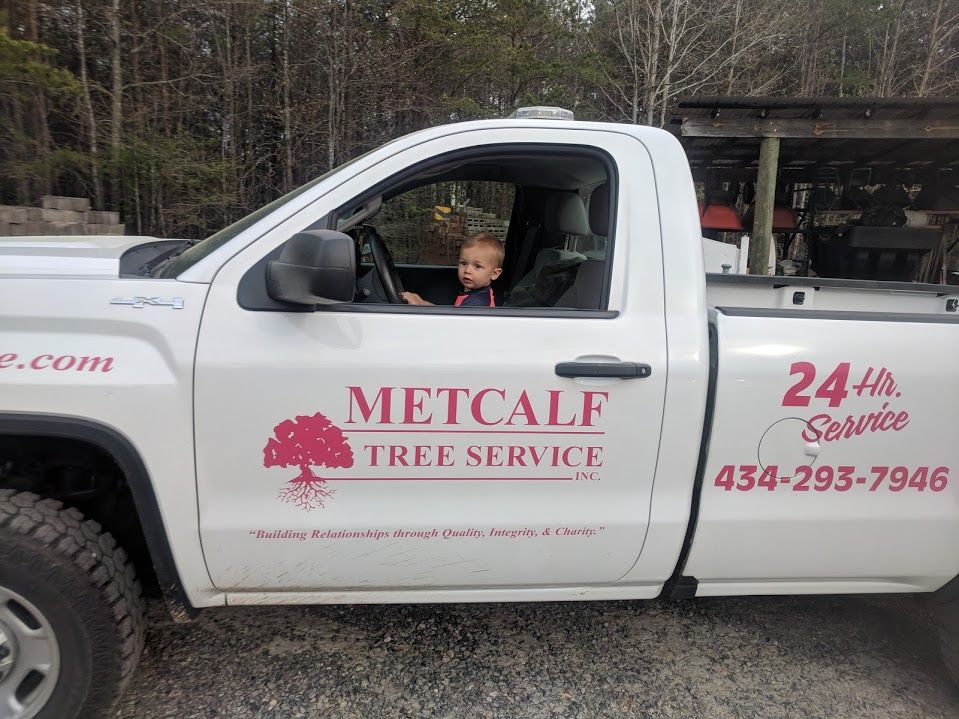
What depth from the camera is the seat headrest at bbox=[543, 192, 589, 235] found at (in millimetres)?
2846

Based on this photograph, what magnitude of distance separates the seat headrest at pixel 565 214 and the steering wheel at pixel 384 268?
810mm

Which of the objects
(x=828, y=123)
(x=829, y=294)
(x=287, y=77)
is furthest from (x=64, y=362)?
(x=287, y=77)

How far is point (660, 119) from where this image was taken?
→ 15.7 meters

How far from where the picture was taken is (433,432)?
1989mm

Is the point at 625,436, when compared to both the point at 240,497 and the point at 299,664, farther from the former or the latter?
the point at 299,664

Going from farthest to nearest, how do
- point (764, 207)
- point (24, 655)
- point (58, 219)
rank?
1. point (764, 207)
2. point (58, 219)
3. point (24, 655)

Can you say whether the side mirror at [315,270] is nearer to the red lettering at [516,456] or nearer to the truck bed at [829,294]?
the red lettering at [516,456]

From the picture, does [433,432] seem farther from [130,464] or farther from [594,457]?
[130,464]

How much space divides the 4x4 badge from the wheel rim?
876 mm

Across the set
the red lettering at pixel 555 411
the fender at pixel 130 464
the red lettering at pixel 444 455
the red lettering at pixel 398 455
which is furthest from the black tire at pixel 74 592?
the red lettering at pixel 555 411

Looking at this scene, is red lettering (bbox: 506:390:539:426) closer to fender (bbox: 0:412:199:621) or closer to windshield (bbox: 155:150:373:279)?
windshield (bbox: 155:150:373:279)

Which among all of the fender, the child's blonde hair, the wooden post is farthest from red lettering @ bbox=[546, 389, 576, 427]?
the wooden post

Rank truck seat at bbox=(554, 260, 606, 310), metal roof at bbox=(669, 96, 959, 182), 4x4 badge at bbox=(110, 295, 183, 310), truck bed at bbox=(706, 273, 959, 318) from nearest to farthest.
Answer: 4x4 badge at bbox=(110, 295, 183, 310), truck seat at bbox=(554, 260, 606, 310), truck bed at bbox=(706, 273, 959, 318), metal roof at bbox=(669, 96, 959, 182)

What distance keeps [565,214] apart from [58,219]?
267 inches
